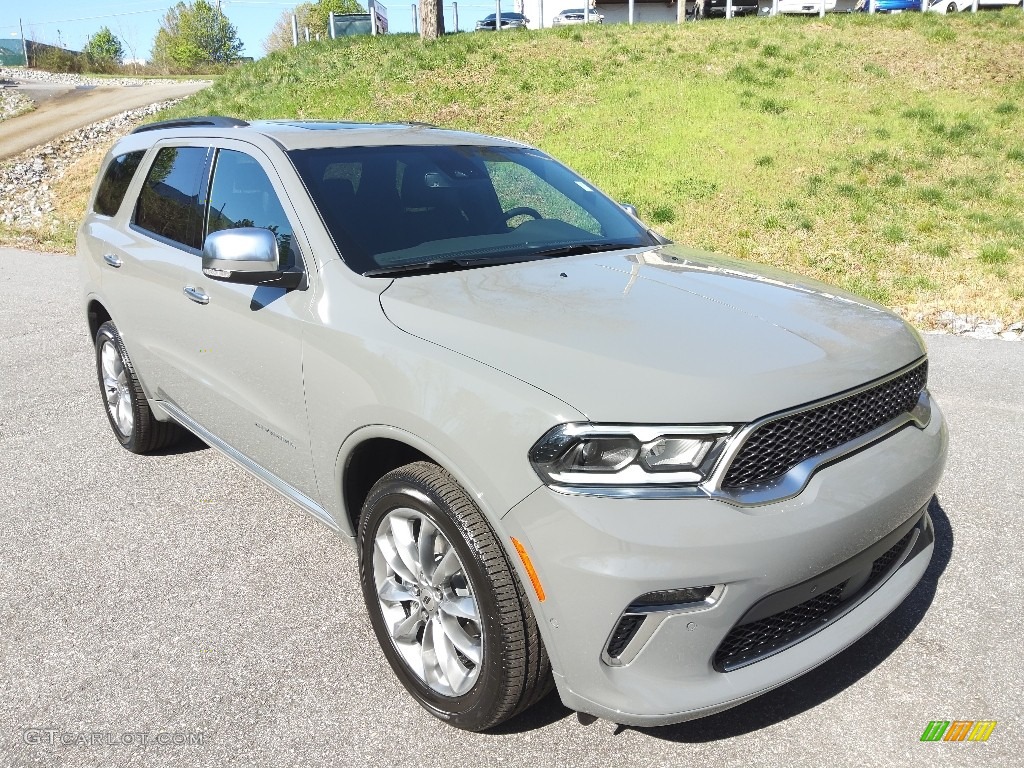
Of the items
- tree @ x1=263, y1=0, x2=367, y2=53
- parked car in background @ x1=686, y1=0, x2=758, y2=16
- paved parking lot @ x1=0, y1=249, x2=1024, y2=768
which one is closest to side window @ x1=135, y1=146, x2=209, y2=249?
paved parking lot @ x1=0, y1=249, x2=1024, y2=768

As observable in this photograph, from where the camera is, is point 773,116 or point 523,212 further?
point 773,116

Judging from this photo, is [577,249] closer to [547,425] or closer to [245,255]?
[245,255]

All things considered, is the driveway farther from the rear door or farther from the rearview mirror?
the rearview mirror

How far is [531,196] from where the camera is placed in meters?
3.96

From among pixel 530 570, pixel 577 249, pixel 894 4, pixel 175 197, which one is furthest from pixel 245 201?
pixel 894 4

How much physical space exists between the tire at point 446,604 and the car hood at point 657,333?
459 mm

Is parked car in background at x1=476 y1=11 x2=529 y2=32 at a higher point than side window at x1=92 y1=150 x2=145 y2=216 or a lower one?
higher

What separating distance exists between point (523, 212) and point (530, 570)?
6.57 ft

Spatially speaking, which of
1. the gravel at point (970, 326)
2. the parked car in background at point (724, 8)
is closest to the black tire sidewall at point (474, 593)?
the gravel at point (970, 326)

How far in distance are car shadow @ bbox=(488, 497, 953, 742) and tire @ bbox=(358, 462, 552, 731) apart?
0.74 ft

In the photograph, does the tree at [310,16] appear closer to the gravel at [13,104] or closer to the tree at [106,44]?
the tree at [106,44]

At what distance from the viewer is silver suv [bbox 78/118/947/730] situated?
2.13 m

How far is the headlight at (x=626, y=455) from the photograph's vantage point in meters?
2.12

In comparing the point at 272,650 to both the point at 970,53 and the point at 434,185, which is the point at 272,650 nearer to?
the point at 434,185
